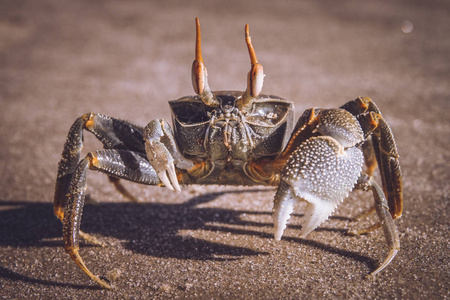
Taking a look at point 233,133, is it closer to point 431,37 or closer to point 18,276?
point 18,276

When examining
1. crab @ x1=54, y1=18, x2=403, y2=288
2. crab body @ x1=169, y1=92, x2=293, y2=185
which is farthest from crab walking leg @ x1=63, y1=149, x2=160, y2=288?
crab body @ x1=169, y1=92, x2=293, y2=185

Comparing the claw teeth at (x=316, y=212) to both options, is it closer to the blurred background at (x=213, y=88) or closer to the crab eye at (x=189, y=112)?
the blurred background at (x=213, y=88)

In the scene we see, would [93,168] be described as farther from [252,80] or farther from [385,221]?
[385,221]

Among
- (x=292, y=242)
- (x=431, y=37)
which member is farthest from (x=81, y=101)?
(x=431, y=37)

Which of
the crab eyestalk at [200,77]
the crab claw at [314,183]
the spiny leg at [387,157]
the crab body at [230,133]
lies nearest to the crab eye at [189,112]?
the crab body at [230,133]

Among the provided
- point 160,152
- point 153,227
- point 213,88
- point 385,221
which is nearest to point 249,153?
point 160,152

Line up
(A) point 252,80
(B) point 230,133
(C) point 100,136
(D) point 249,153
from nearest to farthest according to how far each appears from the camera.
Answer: (A) point 252,80 → (B) point 230,133 → (D) point 249,153 → (C) point 100,136
